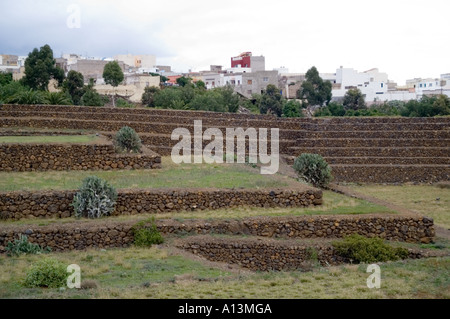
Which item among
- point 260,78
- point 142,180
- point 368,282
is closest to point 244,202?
point 142,180

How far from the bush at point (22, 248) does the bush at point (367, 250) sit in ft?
20.9

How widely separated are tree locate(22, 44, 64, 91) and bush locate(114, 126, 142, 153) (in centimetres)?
2448

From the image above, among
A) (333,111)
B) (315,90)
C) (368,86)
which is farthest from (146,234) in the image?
(368,86)

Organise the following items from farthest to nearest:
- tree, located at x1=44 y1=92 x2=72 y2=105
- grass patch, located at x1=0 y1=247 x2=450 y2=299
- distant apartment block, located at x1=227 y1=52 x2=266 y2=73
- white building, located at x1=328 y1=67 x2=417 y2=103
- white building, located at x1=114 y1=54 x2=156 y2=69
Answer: white building, located at x1=114 y1=54 x2=156 y2=69, distant apartment block, located at x1=227 y1=52 x2=266 y2=73, white building, located at x1=328 y1=67 x2=417 y2=103, tree, located at x1=44 y1=92 x2=72 y2=105, grass patch, located at x1=0 y1=247 x2=450 y2=299

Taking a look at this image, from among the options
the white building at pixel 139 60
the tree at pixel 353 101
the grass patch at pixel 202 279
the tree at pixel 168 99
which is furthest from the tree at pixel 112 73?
the white building at pixel 139 60

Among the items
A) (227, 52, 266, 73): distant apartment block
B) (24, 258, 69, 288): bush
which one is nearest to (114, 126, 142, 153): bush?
(24, 258, 69, 288): bush

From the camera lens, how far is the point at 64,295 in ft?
29.7

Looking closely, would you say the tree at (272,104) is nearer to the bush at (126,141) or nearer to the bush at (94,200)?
the bush at (126,141)

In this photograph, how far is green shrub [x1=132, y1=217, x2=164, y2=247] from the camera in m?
13.3

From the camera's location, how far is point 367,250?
525 inches

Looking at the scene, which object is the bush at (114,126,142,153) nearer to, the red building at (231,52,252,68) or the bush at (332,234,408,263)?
the bush at (332,234,408,263)

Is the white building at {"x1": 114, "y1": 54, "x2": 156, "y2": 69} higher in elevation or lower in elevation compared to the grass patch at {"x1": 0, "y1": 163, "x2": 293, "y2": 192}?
higher

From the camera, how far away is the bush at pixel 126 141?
2230 centimetres

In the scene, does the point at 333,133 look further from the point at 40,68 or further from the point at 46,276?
the point at 46,276
